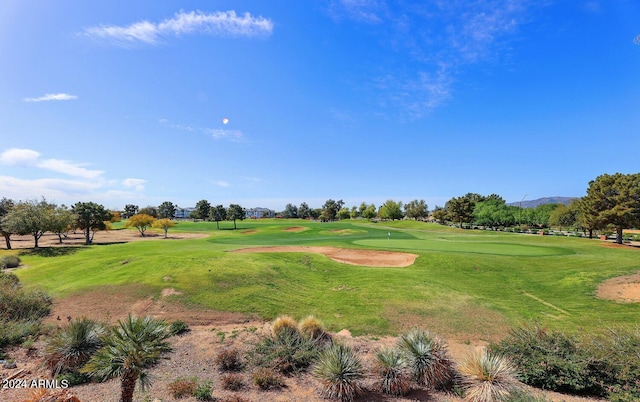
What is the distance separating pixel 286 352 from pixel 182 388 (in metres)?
3.41

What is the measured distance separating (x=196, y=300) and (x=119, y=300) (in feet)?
13.3

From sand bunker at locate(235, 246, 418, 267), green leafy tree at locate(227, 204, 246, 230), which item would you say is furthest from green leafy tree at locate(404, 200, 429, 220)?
sand bunker at locate(235, 246, 418, 267)

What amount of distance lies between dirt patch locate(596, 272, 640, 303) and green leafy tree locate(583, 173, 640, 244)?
2208cm

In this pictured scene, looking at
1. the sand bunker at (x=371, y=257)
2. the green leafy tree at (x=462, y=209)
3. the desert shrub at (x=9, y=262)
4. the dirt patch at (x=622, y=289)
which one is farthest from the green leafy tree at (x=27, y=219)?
the green leafy tree at (x=462, y=209)

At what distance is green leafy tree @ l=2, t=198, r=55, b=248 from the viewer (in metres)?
36.6

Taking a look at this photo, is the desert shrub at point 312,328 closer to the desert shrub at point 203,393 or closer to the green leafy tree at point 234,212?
the desert shrub at point 203,393

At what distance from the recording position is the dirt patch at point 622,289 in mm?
17011

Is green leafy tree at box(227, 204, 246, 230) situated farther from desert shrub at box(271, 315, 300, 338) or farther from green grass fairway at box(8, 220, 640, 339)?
desert shrub at box(271, 315, 300, 338)

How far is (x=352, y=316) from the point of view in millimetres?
14469

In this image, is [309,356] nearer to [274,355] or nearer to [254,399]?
[274,355]

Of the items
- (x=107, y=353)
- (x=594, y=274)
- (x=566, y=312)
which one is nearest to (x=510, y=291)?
(x=566, y=312)

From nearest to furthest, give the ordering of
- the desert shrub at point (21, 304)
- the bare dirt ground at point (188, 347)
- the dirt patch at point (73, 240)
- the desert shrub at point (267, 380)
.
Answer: the bare dirt ground at point (188, 347), the desert shrub at point (267, 380), the desert shrub at point (21, 304), the dirt patch at point (73, 240)

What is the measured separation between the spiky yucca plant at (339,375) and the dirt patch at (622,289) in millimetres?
18327

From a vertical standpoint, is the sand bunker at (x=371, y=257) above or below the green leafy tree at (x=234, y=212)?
below
